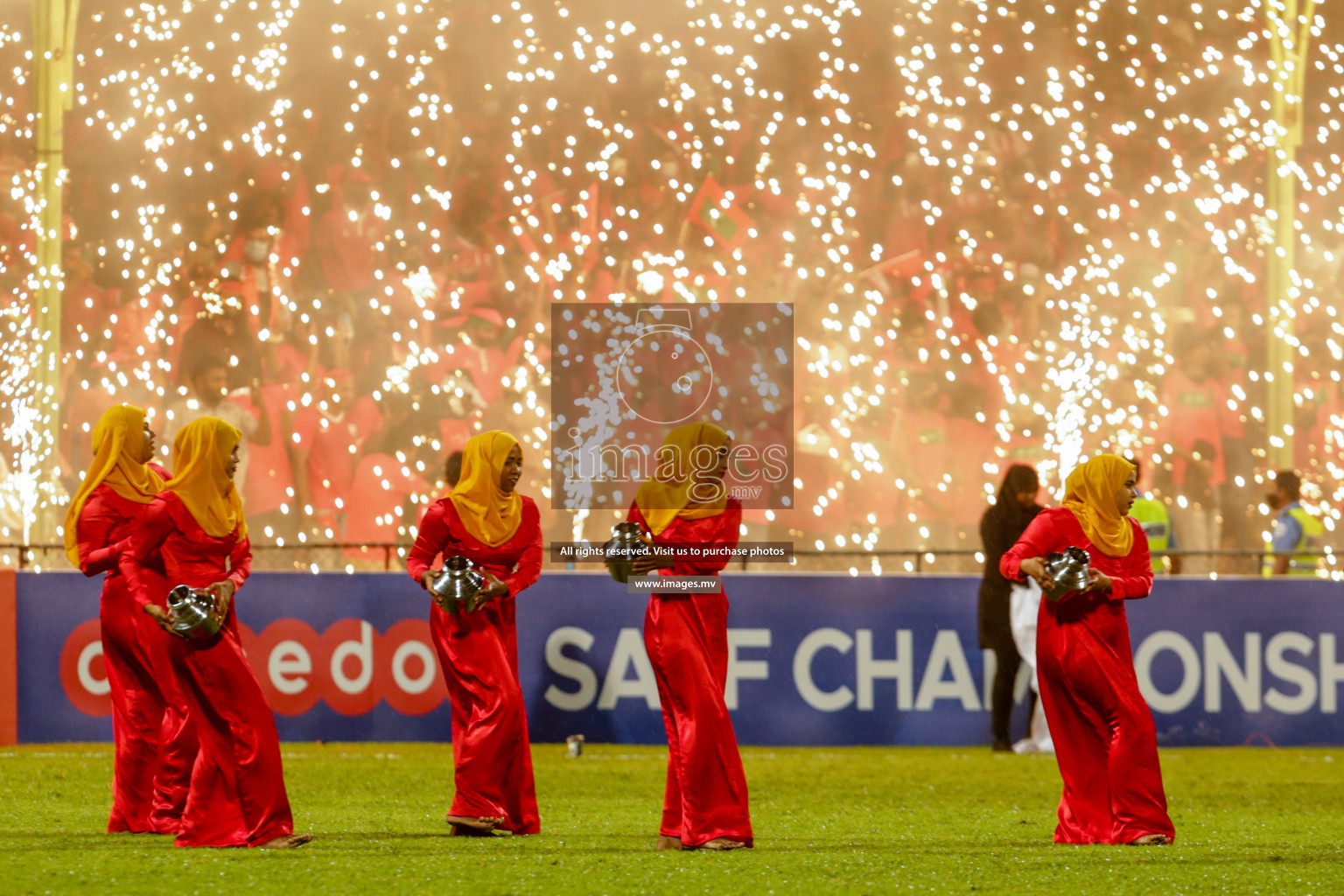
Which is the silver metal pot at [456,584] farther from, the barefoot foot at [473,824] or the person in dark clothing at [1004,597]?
the person in dark clothing at [1004,597]

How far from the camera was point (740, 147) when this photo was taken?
1501 centimetres

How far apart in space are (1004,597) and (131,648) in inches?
203

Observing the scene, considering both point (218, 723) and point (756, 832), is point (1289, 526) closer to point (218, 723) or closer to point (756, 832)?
point (756, 832)

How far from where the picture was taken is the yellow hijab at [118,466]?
21.4 feet

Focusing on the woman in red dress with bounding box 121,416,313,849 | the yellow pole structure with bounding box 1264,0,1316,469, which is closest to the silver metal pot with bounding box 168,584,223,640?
the woman in red dress with bounding box 121,416,313,849

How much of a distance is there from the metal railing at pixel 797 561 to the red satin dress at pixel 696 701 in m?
5.01

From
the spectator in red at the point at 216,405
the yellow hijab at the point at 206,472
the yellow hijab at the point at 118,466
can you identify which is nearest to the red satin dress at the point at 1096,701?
the yellow hijab at the point at 206,472

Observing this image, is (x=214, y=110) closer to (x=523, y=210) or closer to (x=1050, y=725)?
(x=523, y=210)

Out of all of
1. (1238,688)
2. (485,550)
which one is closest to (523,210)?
(1238,688)

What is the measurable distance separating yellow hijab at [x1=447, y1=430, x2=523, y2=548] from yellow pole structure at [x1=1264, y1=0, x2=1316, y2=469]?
33.2ft

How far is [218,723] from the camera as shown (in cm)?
557

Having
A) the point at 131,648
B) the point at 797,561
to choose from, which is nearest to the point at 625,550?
the point at 131,648

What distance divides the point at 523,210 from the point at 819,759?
23.0 feet

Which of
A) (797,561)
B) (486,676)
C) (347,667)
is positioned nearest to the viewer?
(486,676)
